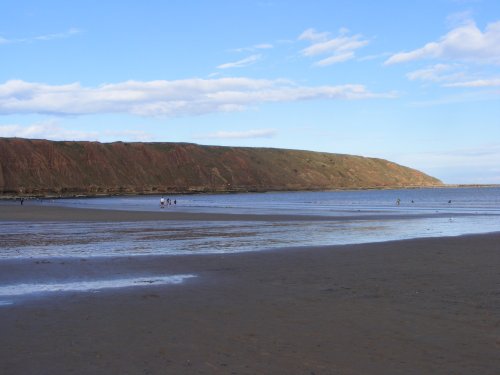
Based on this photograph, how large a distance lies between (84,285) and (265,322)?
182 inches

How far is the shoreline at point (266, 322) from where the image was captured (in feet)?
20.1

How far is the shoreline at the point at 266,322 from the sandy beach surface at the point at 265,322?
0.02 m

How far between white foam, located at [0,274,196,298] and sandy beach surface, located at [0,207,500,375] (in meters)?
0.43

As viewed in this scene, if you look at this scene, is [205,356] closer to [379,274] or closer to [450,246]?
[379,274]

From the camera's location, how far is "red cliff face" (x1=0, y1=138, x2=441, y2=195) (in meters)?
128

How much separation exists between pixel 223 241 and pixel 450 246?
7573 millimetres

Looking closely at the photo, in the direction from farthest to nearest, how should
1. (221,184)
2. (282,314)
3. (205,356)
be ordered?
1. (221,184)
2. (282,314)
3. (205,356)

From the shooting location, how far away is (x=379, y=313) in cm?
844

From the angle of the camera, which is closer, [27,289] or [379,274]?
[27,289]

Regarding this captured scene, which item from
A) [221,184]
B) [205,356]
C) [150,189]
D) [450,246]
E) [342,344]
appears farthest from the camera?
[221,184]

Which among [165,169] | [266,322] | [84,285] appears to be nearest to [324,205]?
[84,285]

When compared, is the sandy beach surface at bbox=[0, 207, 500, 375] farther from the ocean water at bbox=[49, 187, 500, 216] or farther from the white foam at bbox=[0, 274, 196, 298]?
the ocean water at bbox=[49, 187, 500, 216]

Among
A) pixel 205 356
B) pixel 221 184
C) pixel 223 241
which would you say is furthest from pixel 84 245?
pixel 221 184

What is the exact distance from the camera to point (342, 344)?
6.81 m
